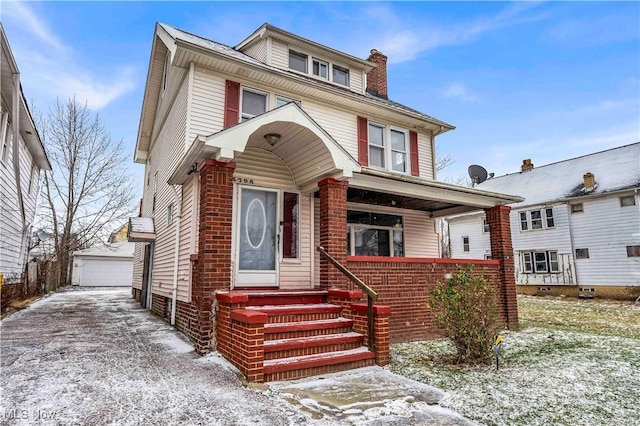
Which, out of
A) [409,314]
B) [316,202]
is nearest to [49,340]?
[316,202]

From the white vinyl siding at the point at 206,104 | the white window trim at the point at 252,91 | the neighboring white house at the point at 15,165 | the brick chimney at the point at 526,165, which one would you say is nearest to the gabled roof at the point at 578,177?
the brick chimney at the point at 526,165

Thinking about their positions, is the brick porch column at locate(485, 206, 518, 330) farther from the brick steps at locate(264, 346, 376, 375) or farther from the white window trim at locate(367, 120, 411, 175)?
the brick steps at locate(264, 346, 376, 375)

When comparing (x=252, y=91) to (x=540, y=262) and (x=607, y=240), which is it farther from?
(x=540, y=262)

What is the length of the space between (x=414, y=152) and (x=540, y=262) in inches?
550

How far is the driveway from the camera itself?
329 cm

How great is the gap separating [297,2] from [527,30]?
8586mm

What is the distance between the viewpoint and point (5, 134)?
9609 millimetres

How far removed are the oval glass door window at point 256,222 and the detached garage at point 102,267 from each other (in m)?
22.9

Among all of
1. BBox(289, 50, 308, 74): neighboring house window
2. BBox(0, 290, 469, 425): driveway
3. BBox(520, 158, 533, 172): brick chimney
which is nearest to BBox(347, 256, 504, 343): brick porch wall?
BBox(0, 290, 469, 425): driveway

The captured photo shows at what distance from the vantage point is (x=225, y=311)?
534cm

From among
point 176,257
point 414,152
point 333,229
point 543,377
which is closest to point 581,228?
point 414,152

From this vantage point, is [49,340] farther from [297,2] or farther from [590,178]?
[590,178]

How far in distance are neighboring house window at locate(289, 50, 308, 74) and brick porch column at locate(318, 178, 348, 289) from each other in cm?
511

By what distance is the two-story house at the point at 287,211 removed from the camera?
5.45 metres
